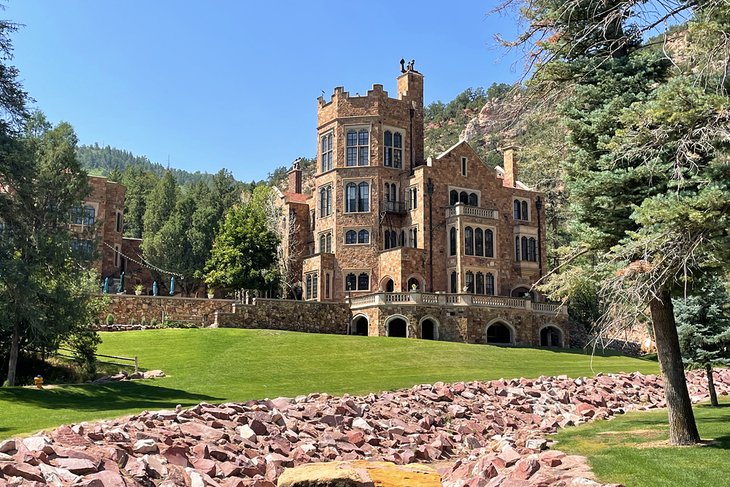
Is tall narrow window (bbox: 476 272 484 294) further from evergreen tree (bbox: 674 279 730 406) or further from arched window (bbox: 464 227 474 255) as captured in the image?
evergreen tree (bbox: 674 279 730 406)

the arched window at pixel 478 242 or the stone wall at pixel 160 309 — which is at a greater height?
the arched window at pixel 478 242

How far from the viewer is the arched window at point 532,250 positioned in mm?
50344

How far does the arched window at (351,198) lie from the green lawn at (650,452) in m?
31.0

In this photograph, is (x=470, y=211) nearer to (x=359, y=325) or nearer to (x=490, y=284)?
(x=490, y=284)

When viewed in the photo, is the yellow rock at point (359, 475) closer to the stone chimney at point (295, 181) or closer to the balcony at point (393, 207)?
the balcony at point (393, 207)

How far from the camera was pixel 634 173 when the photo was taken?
1284 cm

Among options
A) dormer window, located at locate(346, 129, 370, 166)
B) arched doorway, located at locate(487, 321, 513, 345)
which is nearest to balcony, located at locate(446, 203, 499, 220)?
dormer window, located at locate(346, 129, 370, 166)

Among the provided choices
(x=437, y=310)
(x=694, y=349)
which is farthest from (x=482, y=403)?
(x=437, y=310)

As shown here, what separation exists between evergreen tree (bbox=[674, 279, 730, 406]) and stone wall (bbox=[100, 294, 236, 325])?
84.2ft

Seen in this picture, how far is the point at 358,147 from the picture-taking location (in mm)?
47812

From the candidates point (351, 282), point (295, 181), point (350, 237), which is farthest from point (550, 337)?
point (295, 181)

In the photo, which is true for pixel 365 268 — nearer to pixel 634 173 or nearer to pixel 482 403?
pixel 482 403

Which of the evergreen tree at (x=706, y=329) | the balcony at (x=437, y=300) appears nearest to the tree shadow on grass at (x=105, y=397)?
the evergreen tree at (x=706, y=329)

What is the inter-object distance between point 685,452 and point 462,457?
5.26m
